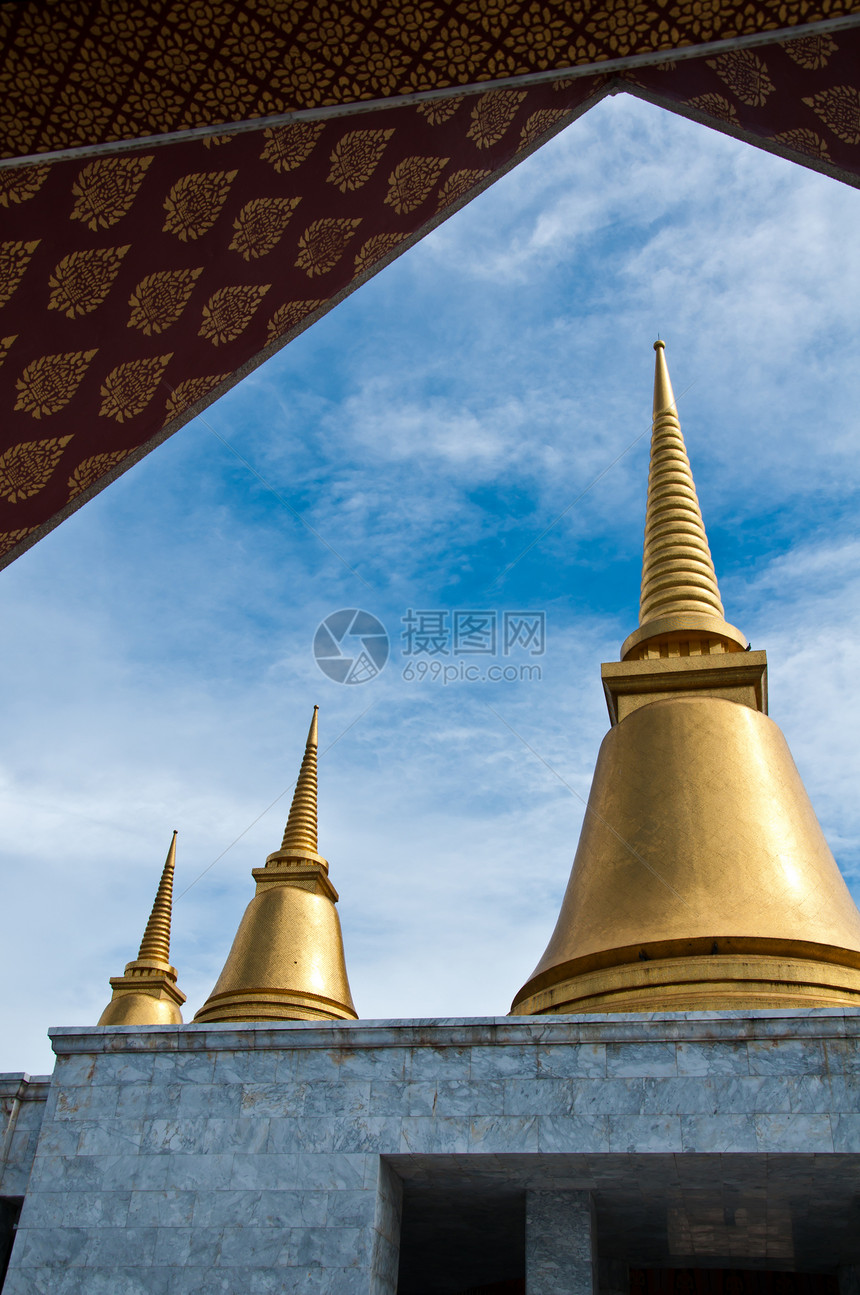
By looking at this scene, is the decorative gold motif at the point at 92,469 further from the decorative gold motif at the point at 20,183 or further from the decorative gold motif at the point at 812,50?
the decorative gold motif at the point at 812,50

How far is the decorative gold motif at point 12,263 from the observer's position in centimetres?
364

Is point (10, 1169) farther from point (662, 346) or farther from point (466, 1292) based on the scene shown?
point (662, 346)

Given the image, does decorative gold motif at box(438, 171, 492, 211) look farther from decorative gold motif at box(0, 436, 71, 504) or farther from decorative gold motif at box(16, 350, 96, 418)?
decorative gold motif at box(0, 436, 71, 504)

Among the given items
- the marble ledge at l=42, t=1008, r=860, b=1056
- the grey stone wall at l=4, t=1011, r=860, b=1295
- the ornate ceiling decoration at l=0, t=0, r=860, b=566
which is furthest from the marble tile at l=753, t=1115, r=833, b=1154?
the ornate ceiling decoration at l=0, t=0, r=860, b=566

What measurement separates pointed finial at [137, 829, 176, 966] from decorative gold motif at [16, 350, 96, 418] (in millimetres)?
20169

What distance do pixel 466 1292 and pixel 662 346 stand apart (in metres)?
13.8

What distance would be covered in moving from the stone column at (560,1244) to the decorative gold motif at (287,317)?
690 centimetres

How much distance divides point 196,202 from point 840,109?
233 centimetres

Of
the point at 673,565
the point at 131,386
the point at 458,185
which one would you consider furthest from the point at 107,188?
the point at 673,565

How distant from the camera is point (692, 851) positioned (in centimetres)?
1066

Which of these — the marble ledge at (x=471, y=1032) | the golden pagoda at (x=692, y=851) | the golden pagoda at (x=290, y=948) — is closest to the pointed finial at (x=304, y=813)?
the golden pagoda at (x=290, y=948)

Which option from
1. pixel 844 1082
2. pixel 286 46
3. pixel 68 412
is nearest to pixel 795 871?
pixel 844 1082

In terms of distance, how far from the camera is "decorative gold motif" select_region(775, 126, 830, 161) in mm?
3752

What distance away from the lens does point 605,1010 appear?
375 inches
